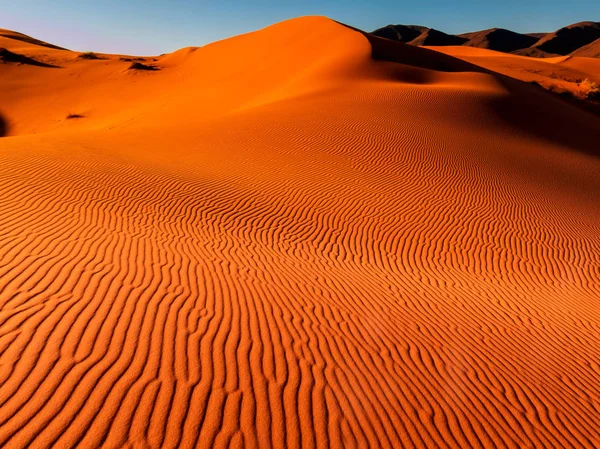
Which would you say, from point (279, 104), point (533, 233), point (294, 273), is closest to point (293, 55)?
point (279, 104)

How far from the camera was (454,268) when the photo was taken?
8.51m

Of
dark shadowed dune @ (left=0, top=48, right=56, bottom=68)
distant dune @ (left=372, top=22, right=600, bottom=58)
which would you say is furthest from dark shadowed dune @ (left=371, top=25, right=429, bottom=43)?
dark shadowed dune @ (left=0, top=48, right=56, bottom=68)

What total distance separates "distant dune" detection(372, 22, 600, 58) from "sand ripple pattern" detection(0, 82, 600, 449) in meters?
73.4

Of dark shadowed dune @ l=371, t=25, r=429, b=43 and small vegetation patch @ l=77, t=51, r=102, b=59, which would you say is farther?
dark shadowed dune @ l=371, t=25, r=429, b=43

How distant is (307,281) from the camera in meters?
6.50

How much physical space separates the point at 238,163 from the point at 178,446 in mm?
10399

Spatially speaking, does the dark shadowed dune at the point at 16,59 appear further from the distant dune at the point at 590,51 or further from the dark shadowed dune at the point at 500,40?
the dark shadowed dune at the point at 500,40

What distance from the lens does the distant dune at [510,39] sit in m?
78.6

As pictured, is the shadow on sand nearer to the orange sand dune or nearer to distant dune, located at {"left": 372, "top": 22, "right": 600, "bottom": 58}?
the orange sand dune

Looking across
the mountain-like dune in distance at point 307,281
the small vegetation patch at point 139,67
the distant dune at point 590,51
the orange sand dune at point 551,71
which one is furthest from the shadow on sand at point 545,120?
the distant dune at point 590,51

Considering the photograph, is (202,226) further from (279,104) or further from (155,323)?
(279,104)

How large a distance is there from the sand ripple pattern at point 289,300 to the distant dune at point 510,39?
73400mm

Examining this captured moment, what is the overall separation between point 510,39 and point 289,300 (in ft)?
326

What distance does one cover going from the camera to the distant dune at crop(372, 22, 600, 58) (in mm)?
78562
